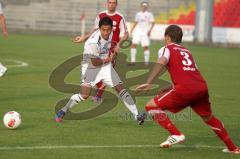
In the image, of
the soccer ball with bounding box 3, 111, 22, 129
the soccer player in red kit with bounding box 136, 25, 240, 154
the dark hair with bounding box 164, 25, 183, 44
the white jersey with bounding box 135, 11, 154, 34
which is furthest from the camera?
the white jersey with bounding box 135, 11, 154, 34

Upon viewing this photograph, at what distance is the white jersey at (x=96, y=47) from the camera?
12.2 metres

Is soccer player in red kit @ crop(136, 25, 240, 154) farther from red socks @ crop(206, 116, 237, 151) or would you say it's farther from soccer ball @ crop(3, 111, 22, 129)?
soccer ball @ crop(3, 111, 22, 129)

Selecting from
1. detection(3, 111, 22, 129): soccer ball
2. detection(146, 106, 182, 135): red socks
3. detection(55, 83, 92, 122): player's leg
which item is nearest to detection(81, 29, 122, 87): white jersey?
detection(55, 83, 92, 122): player's leg

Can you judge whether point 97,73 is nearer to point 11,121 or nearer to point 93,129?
point 93,129

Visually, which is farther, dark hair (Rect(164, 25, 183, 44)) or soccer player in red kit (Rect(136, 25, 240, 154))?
dark hair (Rect(164, 25, 183, 44))

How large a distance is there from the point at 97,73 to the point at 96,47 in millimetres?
506

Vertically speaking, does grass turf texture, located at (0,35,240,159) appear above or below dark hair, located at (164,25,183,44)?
below

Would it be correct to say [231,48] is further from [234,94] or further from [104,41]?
[104,41]

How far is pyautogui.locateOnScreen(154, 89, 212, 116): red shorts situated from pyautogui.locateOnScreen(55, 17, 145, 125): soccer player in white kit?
2446 mm

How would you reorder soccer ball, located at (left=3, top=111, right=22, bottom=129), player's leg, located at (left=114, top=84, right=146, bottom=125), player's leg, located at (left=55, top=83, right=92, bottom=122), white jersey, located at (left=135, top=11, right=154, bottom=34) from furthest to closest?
white jersey, located at (left=135, top=11, right=154, bottom=34)
player's leg, located at (left=55, top=83, right=92, bottom=122)
player's leg, located at (left=114, top=84, right=146, bottom=125)
soccer ball, located at (left=3, top=111, right=22, bottom=129)

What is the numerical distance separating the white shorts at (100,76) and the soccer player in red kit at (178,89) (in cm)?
279

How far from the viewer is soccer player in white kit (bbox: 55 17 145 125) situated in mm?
12047

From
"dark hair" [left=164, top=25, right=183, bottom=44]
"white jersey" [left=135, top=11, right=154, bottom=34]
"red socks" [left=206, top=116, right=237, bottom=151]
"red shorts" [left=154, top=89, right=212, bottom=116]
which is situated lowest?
"white jersey" [left=135, top=11, right=154, bottom=34]

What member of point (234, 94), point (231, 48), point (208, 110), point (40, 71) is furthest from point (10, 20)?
point (208, 110)
